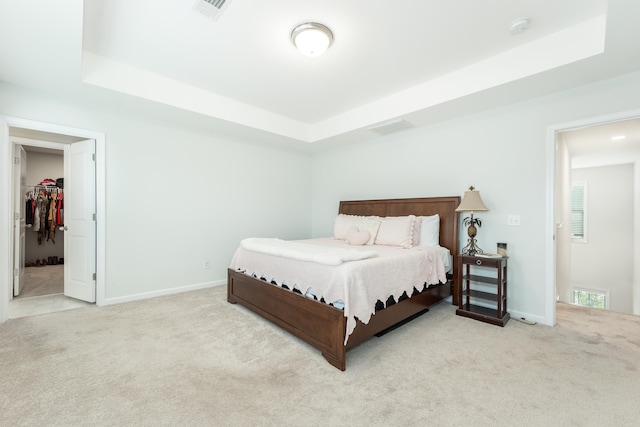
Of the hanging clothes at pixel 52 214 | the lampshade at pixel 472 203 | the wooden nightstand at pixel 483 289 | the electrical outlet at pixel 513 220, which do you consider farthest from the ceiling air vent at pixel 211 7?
the hanging clothes at pixel 52 214

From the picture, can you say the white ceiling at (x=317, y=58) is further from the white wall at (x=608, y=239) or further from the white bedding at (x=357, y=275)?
the white wall at (x=608, y=239)

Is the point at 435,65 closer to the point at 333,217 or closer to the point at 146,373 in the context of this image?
the point at 333,217

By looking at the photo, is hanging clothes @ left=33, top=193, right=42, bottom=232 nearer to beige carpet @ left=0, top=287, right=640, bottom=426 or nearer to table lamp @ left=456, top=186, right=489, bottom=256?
beige carpet @ left=0, top=287, right=640, bottom=426

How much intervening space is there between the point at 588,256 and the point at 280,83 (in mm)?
7335

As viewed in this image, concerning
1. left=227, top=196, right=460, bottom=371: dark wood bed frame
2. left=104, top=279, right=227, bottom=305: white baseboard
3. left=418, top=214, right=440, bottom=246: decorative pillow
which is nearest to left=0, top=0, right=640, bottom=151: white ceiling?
left=227, top=196, right=460, bottom=371: dark wood bed frame

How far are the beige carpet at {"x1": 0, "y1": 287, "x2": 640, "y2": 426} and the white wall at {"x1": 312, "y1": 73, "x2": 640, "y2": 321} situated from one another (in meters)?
0.67

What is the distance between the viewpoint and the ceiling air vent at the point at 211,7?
204cm

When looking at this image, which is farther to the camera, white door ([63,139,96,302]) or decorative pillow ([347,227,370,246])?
decorative pillow ([347,227,370,246])

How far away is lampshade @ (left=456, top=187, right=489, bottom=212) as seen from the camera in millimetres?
3039

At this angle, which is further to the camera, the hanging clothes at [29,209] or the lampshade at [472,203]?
the hanging clothes at [29,209]

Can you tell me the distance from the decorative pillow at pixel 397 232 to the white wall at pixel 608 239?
4.74 metres

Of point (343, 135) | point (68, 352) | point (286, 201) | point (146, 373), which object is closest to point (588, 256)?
point (343, 135)

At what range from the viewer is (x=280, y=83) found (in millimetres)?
3301

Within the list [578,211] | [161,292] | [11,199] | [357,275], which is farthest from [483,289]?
[11,199]
